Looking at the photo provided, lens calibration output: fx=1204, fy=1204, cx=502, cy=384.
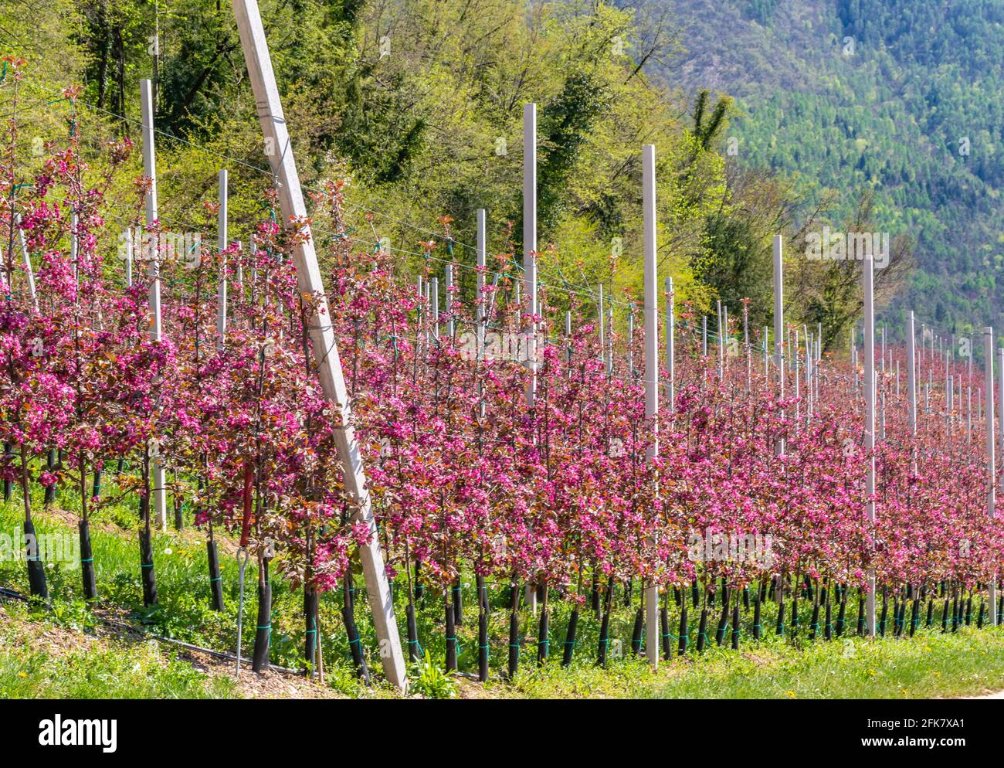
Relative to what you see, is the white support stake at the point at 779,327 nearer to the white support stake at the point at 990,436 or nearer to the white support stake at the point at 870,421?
the white support stake at the point at 870,421

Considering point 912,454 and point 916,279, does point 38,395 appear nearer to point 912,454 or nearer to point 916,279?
point 912,454

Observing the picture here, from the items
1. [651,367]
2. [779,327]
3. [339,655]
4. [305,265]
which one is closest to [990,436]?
[779,327]

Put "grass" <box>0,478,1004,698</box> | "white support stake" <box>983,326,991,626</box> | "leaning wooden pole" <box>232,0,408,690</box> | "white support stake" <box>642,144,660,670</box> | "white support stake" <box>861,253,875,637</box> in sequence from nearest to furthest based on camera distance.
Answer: "grass" <box>0,478,1004,698</box> → "leaning wooden pole" <box>232,0,408,690</box> → "white support stake" <box>642,144,660,670</box> → "white support stake" <box>861,253,875,637</box> → "white support stake" <box>983,326,991,626</box>

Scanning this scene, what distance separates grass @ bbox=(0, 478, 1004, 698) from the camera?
9.38 metres

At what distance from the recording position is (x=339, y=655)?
1295cm

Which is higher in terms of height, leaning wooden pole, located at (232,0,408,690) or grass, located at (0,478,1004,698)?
leaning wooden pole, located at (232,0,408,690)

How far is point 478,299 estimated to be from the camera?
47.0 feet

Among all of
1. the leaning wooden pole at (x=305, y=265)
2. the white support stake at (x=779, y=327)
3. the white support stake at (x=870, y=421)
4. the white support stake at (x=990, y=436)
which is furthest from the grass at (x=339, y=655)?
the white support stake at (x=990, y=436)

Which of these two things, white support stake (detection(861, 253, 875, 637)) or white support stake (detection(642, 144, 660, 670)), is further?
white support stake (detection(861, 253, 875, 637))

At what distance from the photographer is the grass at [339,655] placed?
9.38 metres

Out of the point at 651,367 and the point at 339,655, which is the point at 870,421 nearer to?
the point at 651,367

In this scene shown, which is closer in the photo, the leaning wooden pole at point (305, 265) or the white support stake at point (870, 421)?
the leaning wooden pole at point (305, 265)

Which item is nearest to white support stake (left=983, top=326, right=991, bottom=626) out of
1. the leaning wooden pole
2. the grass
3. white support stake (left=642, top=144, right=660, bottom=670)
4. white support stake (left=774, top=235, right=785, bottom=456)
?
white support stake (left=774, top=235, right=785, bottom=456)

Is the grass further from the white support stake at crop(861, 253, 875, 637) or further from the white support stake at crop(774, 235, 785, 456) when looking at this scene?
the white support stake at crop(774, 235, 785, 456)
